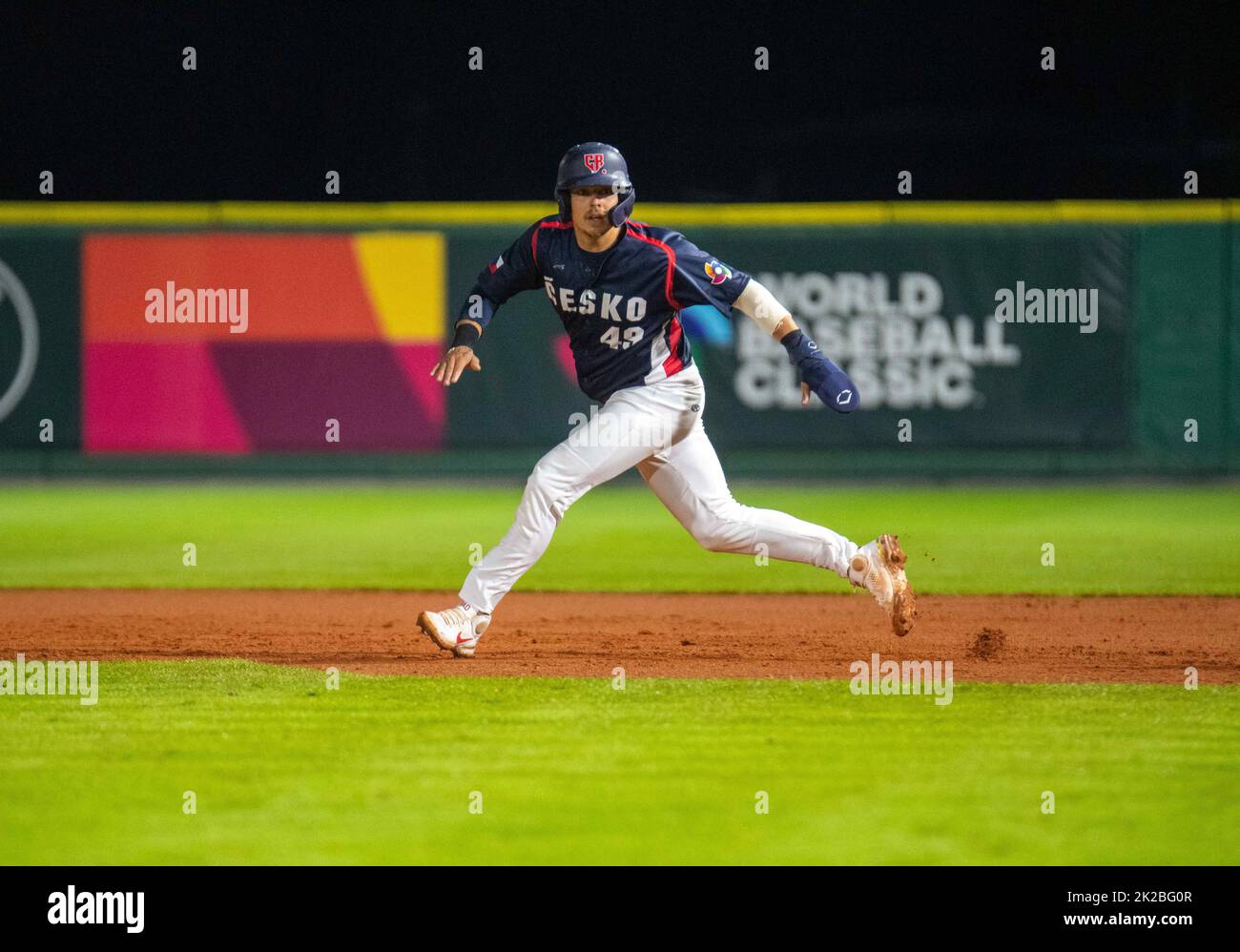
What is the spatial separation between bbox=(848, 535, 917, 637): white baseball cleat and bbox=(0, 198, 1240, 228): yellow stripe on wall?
31.7 ft

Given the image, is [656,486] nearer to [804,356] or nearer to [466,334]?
[804,356]

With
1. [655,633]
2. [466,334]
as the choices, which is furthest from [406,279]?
[466,334]

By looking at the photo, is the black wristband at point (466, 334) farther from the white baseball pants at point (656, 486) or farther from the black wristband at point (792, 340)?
the black wristband at point (792, 340)

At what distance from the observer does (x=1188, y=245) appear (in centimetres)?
1595

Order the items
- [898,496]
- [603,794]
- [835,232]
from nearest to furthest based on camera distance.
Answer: [603,794] < [898,496] < [835,232]

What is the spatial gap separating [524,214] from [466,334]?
375 inches

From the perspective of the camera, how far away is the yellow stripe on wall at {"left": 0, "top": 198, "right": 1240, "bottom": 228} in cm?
1609

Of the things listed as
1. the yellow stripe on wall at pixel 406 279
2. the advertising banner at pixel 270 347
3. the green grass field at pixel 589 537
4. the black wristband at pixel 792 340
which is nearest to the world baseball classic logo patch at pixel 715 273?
the black wristband at pixel 792 340
